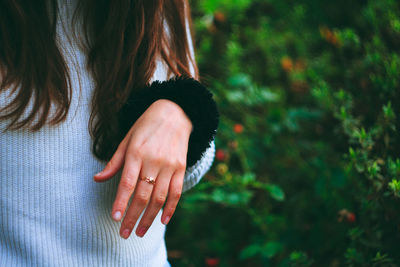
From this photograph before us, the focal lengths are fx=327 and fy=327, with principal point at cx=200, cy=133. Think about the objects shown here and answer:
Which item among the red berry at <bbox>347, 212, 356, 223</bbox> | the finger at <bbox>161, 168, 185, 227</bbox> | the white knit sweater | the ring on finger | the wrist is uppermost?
the wrist

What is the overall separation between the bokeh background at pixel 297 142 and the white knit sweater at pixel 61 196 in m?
0.55

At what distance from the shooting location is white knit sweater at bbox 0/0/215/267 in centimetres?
68

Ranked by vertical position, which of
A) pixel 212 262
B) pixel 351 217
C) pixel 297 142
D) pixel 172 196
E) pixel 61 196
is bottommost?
pixel 212 262

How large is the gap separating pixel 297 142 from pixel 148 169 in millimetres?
1221

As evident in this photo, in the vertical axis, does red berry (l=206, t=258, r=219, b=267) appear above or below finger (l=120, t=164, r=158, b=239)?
below

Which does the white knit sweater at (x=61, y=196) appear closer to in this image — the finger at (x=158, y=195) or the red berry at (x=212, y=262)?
the finger at (x=158, y=195)

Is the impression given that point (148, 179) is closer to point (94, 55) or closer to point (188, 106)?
point (188, 106)

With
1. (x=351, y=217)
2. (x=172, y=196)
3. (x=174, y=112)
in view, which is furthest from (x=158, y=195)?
(x=351, y=217)

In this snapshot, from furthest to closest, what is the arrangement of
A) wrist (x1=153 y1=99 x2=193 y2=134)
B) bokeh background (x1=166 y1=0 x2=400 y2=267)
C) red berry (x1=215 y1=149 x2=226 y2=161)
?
1. red berry (x1=215 y1=149 x2=226 y2=161)
2. bokeh background (x1=166 y1=0 x2=400 y2=267)
3. wrist (x1=153 y1=99 x2=193 y2=134)

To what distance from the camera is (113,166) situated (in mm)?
625

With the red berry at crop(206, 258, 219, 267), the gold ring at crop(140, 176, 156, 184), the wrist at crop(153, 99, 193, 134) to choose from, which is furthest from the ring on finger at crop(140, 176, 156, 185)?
the red berry at crop(206, 258, 219, 267)

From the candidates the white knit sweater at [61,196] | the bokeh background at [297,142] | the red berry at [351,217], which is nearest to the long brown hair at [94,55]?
the white knit sweater at [61,196]

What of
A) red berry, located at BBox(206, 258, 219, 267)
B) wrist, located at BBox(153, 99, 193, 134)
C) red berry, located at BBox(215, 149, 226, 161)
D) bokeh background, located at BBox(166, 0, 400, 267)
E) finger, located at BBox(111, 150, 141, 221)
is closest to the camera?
finger, located at BBox(111, 150, 141, 221)

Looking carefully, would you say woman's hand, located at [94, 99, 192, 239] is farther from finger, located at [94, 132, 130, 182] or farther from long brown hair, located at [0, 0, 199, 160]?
long brown hair, located at [0, 0, 199, 160]
